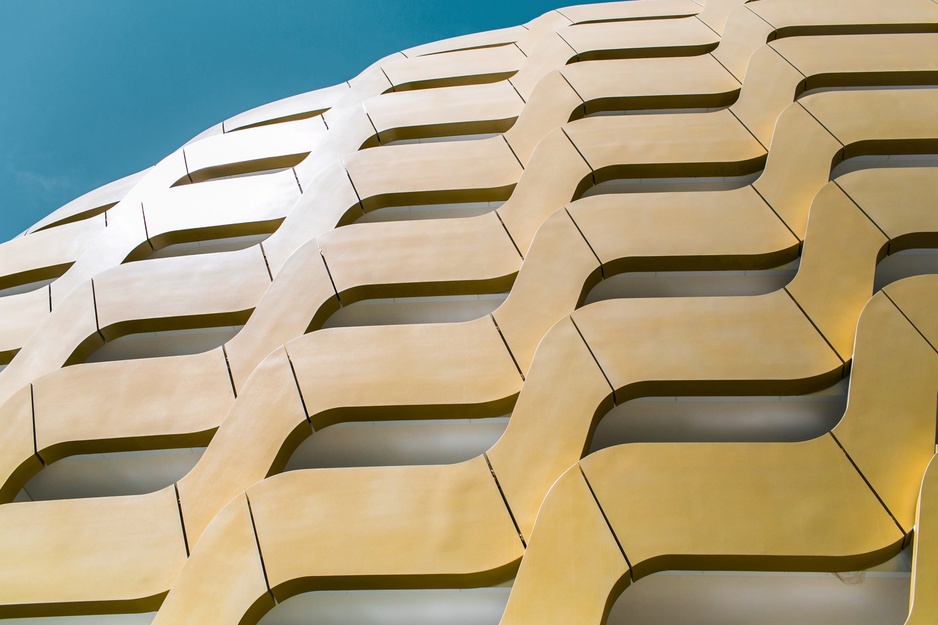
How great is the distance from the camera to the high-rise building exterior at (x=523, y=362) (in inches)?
321

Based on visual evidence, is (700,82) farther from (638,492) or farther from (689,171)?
Result: (638,492)

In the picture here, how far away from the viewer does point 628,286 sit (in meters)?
11.5

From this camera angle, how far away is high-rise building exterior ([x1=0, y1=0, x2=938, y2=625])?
26.7 ft

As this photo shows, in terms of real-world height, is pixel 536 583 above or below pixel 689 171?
below

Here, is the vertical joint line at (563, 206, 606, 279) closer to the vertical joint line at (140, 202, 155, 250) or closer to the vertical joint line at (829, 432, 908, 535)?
the vertical joint line at (829, 432, 908, 535)

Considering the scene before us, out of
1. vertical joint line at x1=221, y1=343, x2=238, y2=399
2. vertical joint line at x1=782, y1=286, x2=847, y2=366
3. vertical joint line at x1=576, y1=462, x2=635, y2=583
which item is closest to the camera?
vertical joint line at x1=576, y1=462, x2=635, y2=583

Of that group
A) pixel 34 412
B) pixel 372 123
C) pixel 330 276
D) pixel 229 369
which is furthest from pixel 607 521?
pixel 372 123

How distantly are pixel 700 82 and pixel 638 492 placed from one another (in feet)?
31.3

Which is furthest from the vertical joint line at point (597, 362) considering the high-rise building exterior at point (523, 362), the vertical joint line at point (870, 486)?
the vertical joint line at point (870, 486)

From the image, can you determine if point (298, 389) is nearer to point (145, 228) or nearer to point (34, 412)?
point (34, 412)

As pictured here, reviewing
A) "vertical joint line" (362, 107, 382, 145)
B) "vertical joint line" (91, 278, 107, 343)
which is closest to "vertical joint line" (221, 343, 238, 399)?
"vertical joint line" (91, 278, 107, 343)

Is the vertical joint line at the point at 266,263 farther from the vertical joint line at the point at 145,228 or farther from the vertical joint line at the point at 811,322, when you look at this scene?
the vertical joint line at the point at 811,322

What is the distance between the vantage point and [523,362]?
10.2 meters

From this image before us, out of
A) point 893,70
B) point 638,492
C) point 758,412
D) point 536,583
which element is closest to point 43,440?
point 536,583
